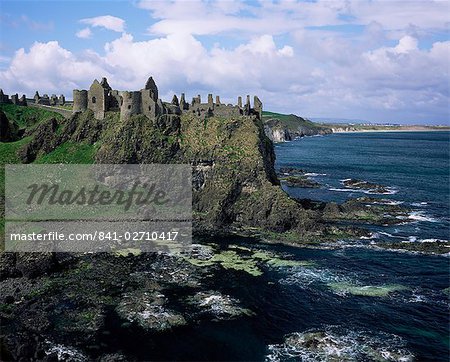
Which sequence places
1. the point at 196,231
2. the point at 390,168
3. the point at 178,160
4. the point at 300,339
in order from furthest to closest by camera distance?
the point at 390,168 → the point at 178,160 → the point at 196,231 → the point at 300,339

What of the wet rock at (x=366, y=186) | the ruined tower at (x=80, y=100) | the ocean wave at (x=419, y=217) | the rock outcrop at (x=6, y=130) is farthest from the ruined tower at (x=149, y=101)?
the wet rock at (x=366, y=186)

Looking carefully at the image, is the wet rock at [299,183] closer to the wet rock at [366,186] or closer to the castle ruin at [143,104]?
the wet rock at [366,186]

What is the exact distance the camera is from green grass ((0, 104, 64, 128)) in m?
112

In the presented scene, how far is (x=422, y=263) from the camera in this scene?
65125mm

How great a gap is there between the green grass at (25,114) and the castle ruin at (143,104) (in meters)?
16.7

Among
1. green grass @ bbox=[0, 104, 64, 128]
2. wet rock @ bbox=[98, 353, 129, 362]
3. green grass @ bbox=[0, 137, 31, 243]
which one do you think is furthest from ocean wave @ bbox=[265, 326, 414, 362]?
green grass @ bbox=[0, 104, 64, 128]

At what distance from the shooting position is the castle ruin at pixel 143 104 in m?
92.5

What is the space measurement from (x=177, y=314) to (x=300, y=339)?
44.7ft

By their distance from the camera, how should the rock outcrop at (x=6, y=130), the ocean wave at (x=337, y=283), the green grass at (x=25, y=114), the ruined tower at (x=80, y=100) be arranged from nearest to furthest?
the ocean wave at (x=337, y=283)
the ruined tower at (x=80, y=100)
the rock outcrop at (x=6, y=130)
the green grass at (x=25, y=114)

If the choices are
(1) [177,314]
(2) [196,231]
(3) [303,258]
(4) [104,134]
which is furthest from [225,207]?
(1) [177,314]

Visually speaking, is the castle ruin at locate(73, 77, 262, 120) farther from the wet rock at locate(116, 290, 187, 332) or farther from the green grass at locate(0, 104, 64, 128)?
the wet rock at locate(116, 290, 187, 332)

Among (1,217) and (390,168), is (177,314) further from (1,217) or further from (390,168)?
(390,168)

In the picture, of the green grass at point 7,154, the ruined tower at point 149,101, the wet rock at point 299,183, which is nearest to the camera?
the green grass at point 7,154

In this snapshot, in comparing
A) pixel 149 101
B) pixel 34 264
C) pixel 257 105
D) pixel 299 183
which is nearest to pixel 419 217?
pixel 299 183
